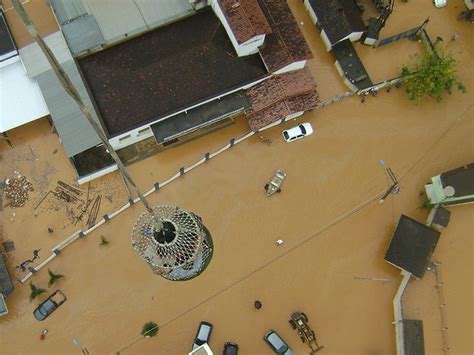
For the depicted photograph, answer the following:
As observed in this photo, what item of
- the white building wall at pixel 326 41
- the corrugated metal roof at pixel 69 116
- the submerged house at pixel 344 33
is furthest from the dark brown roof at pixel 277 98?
the corrugated metal roof at pixel 69 116

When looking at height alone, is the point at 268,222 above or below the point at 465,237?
above

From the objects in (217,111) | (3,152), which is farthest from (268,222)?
(3,152)

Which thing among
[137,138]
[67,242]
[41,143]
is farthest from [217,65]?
[67,242]

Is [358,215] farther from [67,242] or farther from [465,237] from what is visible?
[67,242]

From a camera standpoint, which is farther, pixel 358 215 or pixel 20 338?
pixel 358 215

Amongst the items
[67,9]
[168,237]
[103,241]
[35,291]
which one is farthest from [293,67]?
[35,291]

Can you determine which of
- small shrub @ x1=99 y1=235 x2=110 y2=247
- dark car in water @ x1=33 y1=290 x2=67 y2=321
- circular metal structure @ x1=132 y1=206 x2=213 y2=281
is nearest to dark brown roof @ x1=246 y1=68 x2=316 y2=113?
small shrub @ x1=99 y1=235 x2=110 y2=247

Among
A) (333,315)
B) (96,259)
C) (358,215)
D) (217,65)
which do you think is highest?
(217,65)
